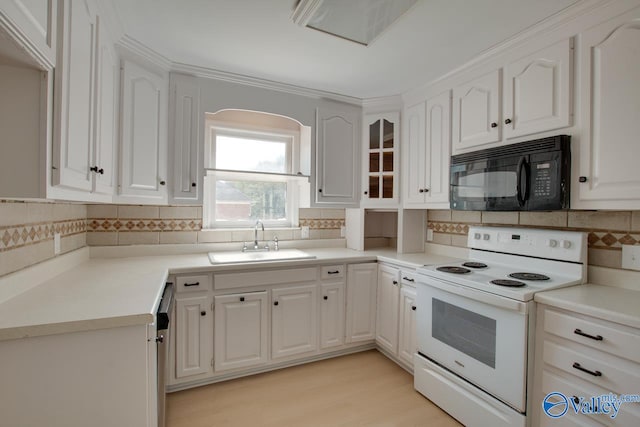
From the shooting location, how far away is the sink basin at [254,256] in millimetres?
2213

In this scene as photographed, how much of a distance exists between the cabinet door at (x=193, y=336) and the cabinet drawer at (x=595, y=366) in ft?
6.43

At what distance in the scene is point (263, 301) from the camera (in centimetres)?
222

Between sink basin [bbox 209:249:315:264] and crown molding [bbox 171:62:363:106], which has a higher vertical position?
crown molding [bbox 171:62:363:106]

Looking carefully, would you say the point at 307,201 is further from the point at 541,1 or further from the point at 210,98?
the point at 541,1

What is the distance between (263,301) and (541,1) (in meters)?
2.38

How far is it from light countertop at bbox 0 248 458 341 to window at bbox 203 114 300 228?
0.65 m

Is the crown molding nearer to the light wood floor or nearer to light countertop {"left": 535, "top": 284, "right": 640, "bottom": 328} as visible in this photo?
light countertop {"left": 535, "top": 284, "right": 640, "bottom": 328}

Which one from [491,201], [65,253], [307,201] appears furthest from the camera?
→ [307,201]

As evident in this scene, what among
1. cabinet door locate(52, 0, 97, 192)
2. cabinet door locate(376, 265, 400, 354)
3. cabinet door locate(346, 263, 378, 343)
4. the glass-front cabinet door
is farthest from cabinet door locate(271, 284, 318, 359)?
cabinet door locate(52, 0, 97, 192)

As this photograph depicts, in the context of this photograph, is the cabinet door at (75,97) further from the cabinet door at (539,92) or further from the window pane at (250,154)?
the cabinet door at (539,92)

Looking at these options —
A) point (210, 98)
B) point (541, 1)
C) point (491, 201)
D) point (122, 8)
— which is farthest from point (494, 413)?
point (122, 8)

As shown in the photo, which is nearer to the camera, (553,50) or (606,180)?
(606,180)

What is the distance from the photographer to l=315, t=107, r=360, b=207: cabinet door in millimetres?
2727

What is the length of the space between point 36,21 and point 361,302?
2467 mm
